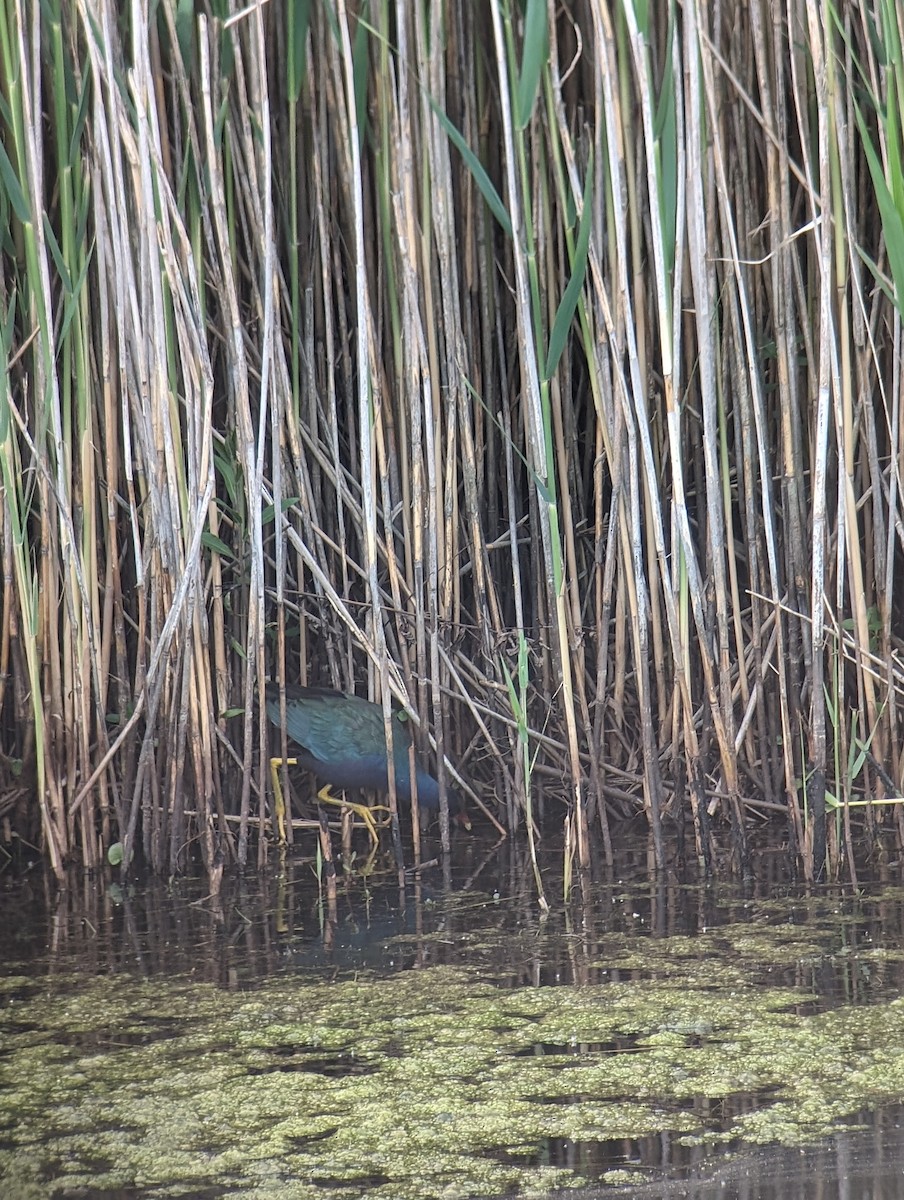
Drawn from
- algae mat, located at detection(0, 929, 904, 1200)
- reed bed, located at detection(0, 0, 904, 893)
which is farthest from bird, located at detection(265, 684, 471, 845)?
algae mat, located at detection(0, 929, 904, 1200)

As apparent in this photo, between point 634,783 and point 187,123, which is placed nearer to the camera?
point 187,123

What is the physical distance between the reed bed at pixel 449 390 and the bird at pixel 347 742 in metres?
0.10

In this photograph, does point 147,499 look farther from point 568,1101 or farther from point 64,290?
point 568,1101

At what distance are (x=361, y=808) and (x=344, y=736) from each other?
195mm

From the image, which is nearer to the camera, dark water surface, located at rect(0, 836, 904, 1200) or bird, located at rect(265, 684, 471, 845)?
dark water surface, located at rect(0, 836, 904, 1200)

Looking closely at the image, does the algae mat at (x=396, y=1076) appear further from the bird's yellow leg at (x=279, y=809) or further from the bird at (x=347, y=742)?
the bird at (x=347, y=742)

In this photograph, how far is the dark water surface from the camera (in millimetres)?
1811

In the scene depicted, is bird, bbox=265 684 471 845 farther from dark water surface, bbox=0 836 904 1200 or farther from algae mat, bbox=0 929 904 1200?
algae mat, bbox=0 929 904 1200

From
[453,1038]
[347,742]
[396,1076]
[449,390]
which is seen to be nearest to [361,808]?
[347,742]

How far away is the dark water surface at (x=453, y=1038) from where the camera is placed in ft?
5.94

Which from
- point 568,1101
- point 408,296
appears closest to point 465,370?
point 408,296

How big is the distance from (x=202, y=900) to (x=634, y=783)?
1.20 metres

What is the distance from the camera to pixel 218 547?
328 centimetres

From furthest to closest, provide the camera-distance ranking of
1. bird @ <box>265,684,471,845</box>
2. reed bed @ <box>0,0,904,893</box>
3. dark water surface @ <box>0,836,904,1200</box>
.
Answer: bird @ <box>265,684,471,845</box> < reed bed @ <box>0,0,904,893</box> < dark water surface @ <box>0,836,904,1200</box>
